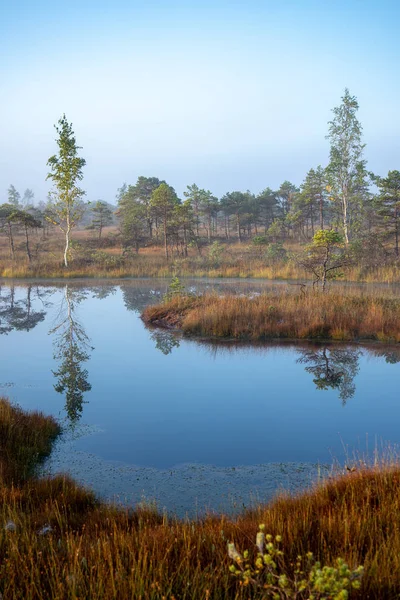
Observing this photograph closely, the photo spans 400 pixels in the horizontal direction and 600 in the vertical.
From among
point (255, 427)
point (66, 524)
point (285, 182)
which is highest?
point (285, 182)

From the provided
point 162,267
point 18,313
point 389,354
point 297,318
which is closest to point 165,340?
point 297,318

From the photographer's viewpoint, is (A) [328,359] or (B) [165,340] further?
(B) [165,340]

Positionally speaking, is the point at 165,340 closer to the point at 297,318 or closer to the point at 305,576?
the point at 297,318

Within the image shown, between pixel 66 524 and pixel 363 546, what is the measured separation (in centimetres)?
257

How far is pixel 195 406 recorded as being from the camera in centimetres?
995

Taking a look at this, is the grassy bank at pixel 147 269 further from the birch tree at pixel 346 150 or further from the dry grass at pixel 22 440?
the dry grass at pixel 22 440

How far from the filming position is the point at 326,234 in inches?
764

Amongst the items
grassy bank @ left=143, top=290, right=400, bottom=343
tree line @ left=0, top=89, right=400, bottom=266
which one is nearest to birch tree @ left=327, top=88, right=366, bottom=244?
tree line @ left=0, top=89, right=400, bottom=266

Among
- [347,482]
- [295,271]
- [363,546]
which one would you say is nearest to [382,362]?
[347,482]

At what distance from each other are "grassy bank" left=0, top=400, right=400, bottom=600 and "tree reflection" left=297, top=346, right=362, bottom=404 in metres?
5.70

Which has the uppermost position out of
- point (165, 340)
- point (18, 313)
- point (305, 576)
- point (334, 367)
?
point (18, 313)

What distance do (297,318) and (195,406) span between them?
23.9 feet

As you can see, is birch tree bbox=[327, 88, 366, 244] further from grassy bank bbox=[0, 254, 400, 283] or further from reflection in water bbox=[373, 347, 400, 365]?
reflection in water bbox=[373, 347, 400, 365]

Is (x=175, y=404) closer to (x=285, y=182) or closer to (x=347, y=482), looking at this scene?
(x=347, y=482)
